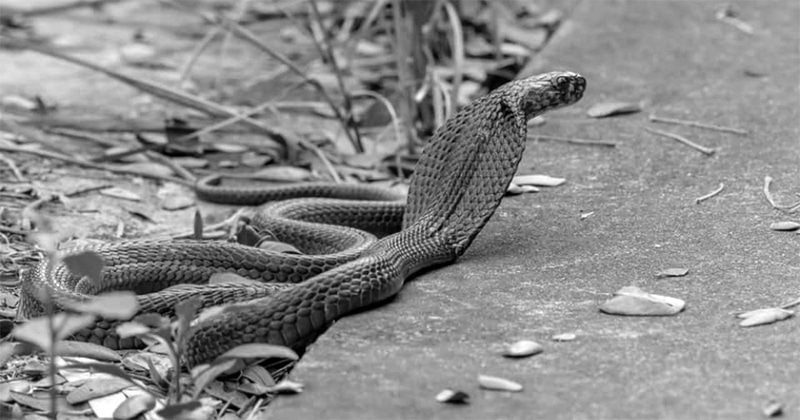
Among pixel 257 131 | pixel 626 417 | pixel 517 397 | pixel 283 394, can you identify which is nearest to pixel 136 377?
pixel 283 394

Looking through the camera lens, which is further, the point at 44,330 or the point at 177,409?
the point at 177,409

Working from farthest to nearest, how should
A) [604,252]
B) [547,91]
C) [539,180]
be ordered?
1. [539,180]
2. [547,91]
3. [604,252]

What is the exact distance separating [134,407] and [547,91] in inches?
74.4

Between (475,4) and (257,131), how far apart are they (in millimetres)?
2644

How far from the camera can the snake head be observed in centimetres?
432

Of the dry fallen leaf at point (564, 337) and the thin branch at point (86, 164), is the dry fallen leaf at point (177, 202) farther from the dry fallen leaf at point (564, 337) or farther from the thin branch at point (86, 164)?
the dry fallen leaf at point (564, 337)

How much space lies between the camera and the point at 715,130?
546 cm

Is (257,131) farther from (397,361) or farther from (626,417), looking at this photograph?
(626,417)

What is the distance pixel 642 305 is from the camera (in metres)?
3.49

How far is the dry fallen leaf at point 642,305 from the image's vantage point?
11.4 ft

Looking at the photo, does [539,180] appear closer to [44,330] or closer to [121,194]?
[121,194]

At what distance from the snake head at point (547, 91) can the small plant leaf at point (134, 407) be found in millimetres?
Answer: 1676

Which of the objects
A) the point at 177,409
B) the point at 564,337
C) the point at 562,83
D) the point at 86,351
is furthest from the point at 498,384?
the point at 562,83

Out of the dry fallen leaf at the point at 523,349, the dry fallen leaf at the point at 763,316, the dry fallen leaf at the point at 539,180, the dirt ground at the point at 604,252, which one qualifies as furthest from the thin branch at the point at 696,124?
the dry fallen leaf at the point at 523,349
